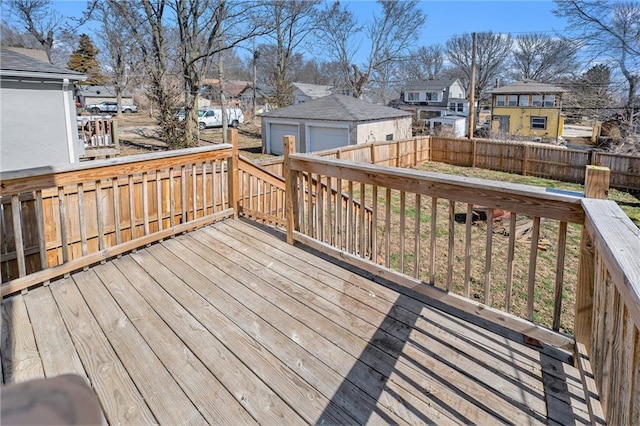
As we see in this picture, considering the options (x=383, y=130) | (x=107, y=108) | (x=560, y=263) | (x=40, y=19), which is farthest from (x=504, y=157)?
(x=107, y=108)

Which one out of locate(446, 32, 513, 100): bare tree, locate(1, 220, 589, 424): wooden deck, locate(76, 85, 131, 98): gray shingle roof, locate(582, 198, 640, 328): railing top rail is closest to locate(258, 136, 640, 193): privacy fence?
locate(1, 220, 589, 424): wooden deck

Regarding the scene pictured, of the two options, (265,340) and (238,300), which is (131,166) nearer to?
(238,300)

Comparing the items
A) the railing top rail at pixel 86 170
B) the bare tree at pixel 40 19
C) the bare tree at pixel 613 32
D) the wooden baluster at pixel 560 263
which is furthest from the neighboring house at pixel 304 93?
the wooden baluster at pixel 560 263

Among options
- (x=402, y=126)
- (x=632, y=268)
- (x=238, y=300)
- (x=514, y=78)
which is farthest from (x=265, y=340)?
(x=514, y=78)

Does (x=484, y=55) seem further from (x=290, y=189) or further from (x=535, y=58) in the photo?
(x=290, y=189)

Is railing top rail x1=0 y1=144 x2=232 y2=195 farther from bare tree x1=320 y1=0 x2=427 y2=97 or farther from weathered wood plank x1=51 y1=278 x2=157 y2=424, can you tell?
bare tree x1=320 y1=0 x2=427 y2=97

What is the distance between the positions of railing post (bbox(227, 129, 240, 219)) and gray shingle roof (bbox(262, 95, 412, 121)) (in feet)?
42.5

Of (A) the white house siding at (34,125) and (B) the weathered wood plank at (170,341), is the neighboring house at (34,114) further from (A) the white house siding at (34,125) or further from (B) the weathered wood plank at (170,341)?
(B) the weathered wood plank at (170,341)

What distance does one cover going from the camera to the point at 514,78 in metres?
38.8

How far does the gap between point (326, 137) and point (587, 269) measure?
1648 centimetres

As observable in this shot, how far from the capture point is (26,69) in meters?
8.48

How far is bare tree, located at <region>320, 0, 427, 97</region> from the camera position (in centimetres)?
2777

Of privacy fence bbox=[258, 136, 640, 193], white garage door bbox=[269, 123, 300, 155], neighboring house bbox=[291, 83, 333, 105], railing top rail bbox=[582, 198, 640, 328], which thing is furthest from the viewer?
neighboring house bbox=[291, 83, 333, 105]

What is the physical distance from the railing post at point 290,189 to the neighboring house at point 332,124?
13231mm
